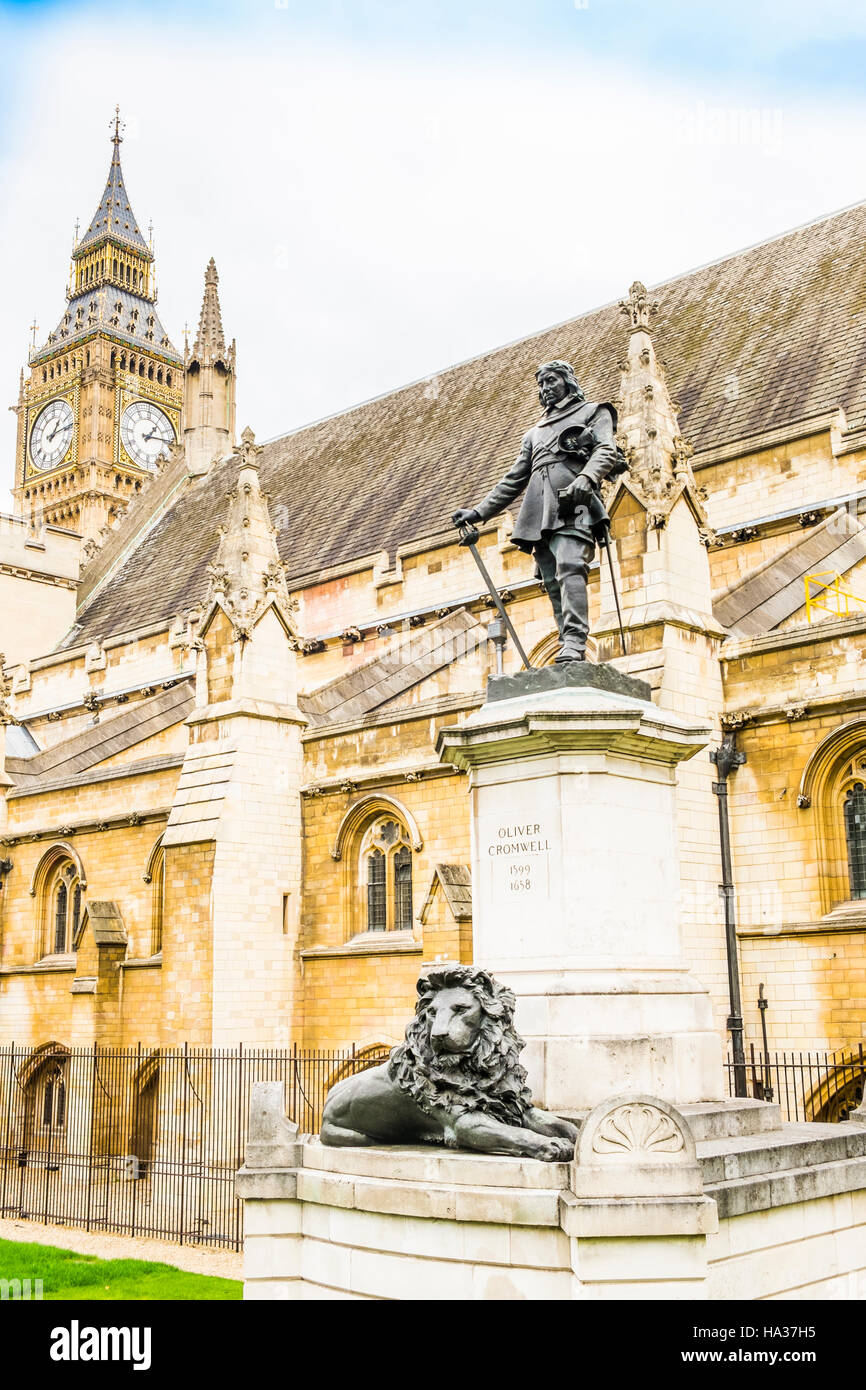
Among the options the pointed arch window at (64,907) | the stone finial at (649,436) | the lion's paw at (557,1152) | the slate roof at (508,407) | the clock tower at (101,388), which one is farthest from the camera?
the clock tower at (101,388)

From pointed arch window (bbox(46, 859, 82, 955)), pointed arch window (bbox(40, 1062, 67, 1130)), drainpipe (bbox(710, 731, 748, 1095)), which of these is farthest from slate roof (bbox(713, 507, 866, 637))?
pointed arch window (bbox(40, 1062, 67, 1130))

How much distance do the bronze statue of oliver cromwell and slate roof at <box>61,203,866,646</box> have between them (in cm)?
1303

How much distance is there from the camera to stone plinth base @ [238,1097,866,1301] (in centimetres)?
576

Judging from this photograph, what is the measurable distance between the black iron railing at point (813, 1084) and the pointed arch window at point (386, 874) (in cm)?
614

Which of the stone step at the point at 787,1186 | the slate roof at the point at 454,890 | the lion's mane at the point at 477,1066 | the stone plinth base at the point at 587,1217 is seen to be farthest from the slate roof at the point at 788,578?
the lion's mane at the point at 477,1066

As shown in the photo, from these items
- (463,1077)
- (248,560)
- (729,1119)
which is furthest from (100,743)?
(463,1077)

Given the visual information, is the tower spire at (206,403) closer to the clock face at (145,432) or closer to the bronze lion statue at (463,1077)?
the bronze lion statue at (463,1077)

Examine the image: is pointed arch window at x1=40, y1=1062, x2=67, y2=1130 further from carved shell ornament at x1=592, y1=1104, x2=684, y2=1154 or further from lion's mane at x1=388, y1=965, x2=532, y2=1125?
carved shell ornament at x1=592, y1=1104, x2=684, y2=1154

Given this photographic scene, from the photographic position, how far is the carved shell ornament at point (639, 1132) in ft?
19.2

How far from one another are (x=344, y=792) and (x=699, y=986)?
41.4 feet

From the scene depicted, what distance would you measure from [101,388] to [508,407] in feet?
219

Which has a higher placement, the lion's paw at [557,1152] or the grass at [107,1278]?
the lion's paw at [557,1152]
